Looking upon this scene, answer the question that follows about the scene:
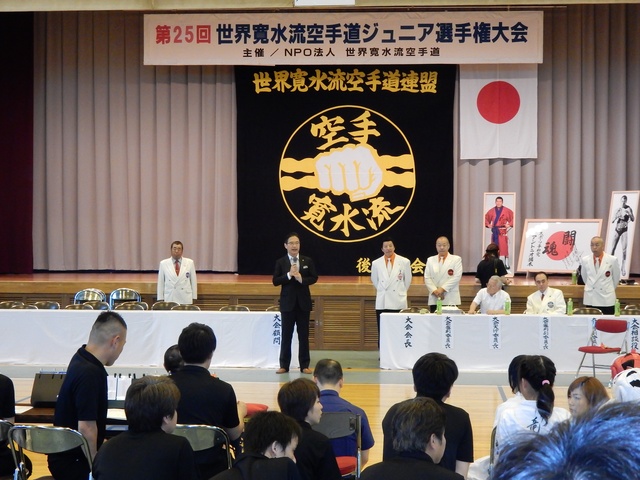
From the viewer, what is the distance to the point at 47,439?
377cm

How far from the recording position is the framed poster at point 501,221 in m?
13.3

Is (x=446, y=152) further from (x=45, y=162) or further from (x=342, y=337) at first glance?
(x=45, y=162)

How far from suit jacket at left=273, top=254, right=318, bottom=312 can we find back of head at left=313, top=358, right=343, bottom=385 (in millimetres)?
4931

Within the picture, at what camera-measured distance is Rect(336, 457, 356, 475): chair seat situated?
425 cm

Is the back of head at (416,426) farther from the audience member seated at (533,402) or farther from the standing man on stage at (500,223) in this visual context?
the standing man on stage at (500,223)

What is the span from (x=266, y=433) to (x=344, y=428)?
1594 millimetres

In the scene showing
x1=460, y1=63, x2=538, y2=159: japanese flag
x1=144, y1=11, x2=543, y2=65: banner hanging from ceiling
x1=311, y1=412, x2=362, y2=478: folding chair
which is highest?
x1=144, y1=11, x2=543, y2=65: banner hanging from ceiling

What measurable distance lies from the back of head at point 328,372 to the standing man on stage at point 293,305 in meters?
4.91

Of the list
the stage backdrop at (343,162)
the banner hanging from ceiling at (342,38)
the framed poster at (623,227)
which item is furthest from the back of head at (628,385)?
the stage backdrop at (343,162)

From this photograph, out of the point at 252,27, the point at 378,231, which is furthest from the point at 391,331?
the point at 252,27

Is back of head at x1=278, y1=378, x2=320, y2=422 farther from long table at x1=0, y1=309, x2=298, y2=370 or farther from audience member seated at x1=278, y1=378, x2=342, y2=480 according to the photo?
long table at x1=0, y1=309, x2=298, y2=370

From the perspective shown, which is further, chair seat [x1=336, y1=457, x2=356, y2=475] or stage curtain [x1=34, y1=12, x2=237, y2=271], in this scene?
stage curtain [x1=34, y1=12, x2=237, y2=271]

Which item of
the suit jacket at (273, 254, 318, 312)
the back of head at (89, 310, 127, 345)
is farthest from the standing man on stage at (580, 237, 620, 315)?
the back of head at (89, 310, 127, 345)

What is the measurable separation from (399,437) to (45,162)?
44.2ft
